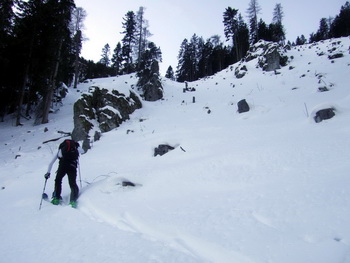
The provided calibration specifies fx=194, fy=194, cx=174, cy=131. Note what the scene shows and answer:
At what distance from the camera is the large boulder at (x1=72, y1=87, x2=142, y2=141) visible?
1358cm

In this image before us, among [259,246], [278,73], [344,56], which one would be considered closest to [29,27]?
[259,246]

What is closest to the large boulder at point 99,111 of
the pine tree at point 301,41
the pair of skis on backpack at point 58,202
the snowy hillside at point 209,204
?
the snowy hillside at point 209,204

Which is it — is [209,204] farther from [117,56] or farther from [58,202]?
[117,56]

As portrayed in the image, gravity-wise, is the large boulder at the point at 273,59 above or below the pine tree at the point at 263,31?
below

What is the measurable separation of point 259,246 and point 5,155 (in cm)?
1513

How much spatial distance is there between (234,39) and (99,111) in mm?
39981

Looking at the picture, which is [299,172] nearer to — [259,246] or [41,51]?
[259,246]

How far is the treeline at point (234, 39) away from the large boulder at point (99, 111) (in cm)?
3270

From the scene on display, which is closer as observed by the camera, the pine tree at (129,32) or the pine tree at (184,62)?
the pine tree at (129,32)

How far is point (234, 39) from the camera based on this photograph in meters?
44.1

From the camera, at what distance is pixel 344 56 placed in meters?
19.6

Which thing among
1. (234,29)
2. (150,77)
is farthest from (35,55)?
(234,29)

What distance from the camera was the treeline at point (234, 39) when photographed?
141 ft

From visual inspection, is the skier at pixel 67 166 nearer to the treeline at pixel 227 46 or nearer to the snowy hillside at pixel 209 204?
the snowy hillside at pixel 209 204
